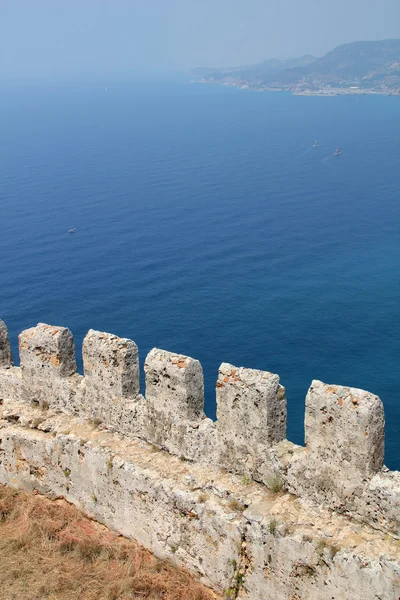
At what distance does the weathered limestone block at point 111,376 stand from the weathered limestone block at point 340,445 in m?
2.57

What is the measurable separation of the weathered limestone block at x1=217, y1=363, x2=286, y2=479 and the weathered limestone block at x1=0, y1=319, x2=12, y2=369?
155 inches

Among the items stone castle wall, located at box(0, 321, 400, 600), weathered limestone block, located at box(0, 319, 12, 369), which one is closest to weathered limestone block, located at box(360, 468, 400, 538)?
stone castle wall, located at box(0, 321, 400, 600)

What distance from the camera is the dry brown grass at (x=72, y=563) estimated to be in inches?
312

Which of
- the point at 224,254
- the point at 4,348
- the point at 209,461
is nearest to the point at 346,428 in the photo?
the point at 209,461

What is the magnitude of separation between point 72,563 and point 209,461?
2059mm

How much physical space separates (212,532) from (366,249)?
235ft

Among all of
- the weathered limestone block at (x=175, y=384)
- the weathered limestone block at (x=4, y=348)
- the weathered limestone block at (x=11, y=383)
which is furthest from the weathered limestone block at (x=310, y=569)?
the weathered limestone block at (x=4, y=348)

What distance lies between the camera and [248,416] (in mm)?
7918

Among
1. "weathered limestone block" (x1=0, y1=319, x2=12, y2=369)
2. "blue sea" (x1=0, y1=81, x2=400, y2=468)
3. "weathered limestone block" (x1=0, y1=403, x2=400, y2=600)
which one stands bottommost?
"blue sea" (x1=0, y1=81, x2=400, y2=468)

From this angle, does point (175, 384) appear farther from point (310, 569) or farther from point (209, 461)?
point (310, 569)

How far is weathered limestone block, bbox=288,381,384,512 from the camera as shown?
6.97m

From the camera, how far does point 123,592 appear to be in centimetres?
791

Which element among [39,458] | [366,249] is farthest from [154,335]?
[39,458]

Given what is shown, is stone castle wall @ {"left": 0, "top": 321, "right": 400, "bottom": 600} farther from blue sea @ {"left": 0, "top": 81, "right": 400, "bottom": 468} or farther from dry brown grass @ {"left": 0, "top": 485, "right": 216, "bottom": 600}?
blue sea @ {"left": 0, "top": 81, "right": 400, "bottom": 468}
